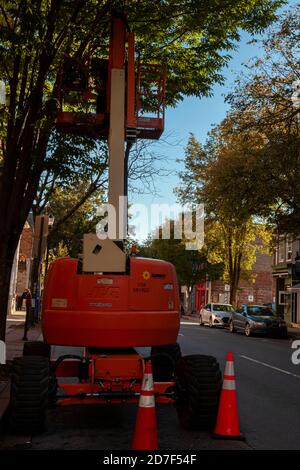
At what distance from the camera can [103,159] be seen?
13445 millimetres

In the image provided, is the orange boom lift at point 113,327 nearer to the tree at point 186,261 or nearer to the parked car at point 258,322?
the parked car at point 258,322

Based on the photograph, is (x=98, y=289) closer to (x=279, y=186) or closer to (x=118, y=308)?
(x=118, y=308)

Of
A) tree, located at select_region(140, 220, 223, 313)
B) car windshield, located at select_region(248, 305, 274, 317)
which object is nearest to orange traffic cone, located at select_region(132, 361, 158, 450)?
car windshield, located at select_region(248, 305, 274, 317)

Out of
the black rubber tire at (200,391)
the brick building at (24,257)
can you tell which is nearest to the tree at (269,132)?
the black rubber tire at (200,391)

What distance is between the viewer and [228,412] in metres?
6.07

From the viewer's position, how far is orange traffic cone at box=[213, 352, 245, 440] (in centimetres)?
604

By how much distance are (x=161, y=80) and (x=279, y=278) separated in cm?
3559

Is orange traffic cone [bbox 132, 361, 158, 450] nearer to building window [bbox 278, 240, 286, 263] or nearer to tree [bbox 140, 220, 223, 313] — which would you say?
building window [bbox 278, 240, 286, 263]

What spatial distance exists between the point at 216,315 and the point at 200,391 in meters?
29.3

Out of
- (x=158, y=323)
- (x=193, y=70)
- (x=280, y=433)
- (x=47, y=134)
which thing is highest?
(x=193, y=70)

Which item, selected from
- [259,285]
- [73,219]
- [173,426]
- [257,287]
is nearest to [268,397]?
[173,426]

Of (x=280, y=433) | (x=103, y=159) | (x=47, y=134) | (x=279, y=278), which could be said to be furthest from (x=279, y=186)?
(x=279, y=278)

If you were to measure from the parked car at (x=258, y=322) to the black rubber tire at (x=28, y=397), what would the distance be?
72.7ft

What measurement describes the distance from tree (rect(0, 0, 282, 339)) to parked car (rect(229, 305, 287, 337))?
17590 mm
